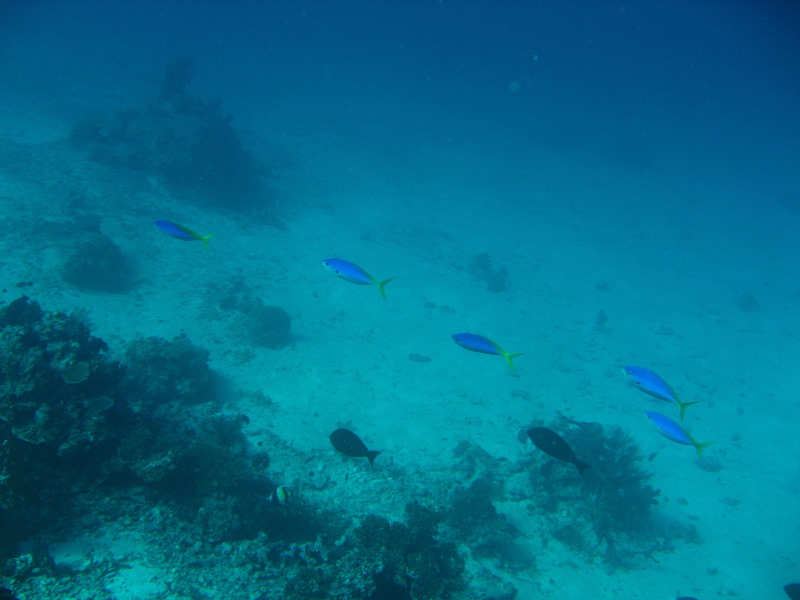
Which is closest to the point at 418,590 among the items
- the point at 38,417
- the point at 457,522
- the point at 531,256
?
the point at 457,522

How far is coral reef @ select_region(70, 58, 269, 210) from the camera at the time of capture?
55.6 feet

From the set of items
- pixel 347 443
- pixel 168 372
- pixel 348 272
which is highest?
pixel 348 272

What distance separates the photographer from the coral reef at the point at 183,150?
16.9 meters

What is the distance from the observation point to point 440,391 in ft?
35.0

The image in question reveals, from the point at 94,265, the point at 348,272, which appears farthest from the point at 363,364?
the point at 94,265

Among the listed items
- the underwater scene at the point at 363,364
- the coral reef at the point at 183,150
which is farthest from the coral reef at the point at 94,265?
the coral reef at the point at 183,150

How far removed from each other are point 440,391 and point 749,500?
8.15 meters

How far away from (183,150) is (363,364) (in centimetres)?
1321

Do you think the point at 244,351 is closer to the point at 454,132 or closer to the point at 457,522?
the point at 457,522

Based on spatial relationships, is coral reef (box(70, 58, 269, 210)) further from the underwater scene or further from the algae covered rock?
the algae covered rock

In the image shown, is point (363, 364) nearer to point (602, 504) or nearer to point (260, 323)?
point (260, 323)

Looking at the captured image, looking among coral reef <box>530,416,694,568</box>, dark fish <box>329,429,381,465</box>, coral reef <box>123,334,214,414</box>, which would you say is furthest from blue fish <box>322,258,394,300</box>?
coral reef <box>530,416,694,568</box>

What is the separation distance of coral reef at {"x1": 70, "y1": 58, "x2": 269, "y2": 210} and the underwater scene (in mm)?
136

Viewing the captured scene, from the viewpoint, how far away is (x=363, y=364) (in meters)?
10.9
